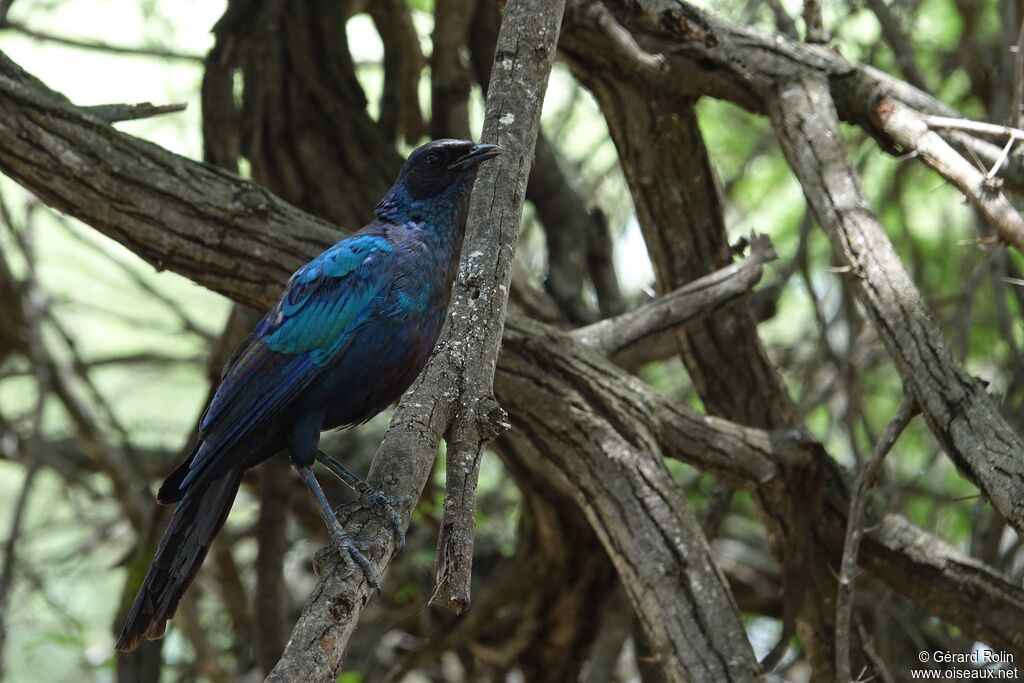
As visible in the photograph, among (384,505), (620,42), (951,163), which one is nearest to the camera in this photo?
(384,505)

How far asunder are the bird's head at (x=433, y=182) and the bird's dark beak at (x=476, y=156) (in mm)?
12

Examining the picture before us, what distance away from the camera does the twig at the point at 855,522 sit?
3.73 meters

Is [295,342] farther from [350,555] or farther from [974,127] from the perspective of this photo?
[974,127]

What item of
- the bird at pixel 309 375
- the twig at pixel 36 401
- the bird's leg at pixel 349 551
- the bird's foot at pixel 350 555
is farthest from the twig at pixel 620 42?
the twig at pixel 36 401

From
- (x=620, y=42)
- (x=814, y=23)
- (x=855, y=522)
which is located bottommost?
(x=855, y=522)

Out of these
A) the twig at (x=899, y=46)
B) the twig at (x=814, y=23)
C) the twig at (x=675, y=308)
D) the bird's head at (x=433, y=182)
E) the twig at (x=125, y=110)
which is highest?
the twig at (x=899, y=46)

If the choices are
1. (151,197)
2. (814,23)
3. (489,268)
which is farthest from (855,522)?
(151,197)

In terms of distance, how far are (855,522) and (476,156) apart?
70.3 inches

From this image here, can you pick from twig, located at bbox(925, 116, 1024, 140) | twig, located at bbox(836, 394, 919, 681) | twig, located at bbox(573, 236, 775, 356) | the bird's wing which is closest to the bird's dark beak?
the bird's wing

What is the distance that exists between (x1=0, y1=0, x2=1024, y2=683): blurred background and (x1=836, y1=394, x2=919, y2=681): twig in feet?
4.94

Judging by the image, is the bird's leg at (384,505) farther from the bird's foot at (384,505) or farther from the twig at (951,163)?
the twig at (951,163)

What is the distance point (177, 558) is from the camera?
3330 mm

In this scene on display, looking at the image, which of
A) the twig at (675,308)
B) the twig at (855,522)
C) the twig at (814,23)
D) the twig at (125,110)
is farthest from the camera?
the twig at (814,23)

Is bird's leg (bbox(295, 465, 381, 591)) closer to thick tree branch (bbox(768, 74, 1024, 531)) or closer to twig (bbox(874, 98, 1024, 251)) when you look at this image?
thick tree branch (bbox(768, 74, 1024, 531))
